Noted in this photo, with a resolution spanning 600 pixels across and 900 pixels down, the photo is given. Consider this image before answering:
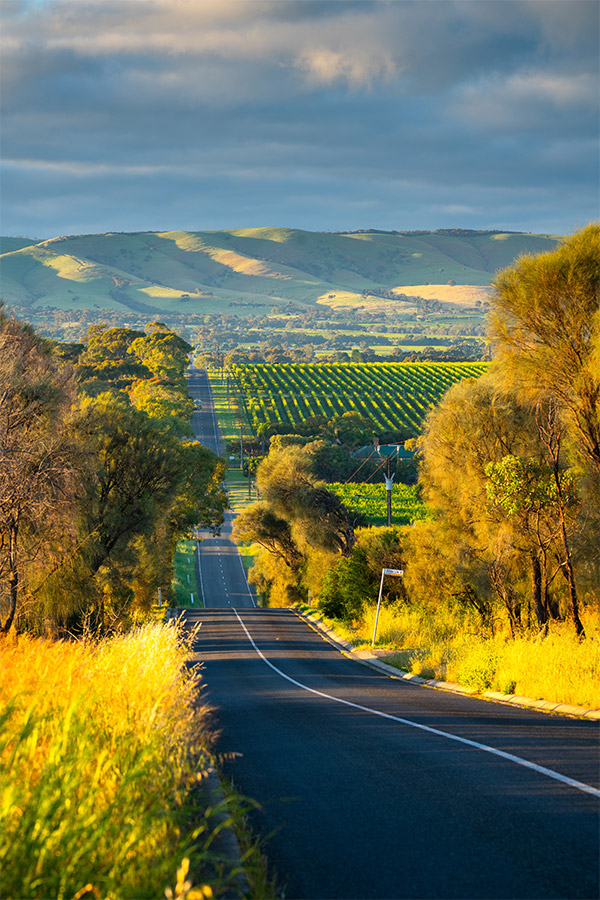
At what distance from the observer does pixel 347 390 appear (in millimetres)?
147625

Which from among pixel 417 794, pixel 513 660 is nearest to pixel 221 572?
pixel 513 660

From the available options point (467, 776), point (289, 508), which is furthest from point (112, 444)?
point (467, 776)

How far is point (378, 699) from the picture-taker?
1394 cm

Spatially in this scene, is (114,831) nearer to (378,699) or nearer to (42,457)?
(378,699)

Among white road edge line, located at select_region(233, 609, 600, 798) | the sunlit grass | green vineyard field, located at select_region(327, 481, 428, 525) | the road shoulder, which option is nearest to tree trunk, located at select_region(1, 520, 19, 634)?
the road shoulder

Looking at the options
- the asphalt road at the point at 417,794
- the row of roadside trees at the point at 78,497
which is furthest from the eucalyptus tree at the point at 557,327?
the row of roadside trees at the point at 78,497

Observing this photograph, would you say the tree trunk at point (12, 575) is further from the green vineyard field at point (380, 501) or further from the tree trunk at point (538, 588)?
the green vineyard field at point (380, 501)

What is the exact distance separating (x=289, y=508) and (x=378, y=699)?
33.5 metres

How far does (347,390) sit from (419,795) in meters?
141

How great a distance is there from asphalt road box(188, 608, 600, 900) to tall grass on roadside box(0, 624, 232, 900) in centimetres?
86

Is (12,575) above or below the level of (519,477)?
below

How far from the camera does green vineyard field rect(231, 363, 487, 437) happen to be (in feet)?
402

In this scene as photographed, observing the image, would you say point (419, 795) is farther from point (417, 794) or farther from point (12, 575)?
point (12, 575)

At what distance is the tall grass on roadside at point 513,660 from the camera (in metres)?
12.2
